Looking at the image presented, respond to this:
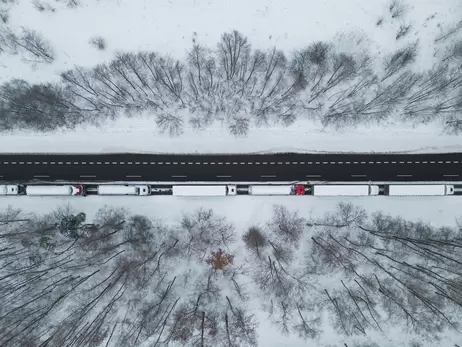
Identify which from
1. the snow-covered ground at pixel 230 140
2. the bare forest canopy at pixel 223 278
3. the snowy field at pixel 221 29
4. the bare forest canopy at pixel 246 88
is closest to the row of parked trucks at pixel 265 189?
the bare forest canopy at pixel 223 278

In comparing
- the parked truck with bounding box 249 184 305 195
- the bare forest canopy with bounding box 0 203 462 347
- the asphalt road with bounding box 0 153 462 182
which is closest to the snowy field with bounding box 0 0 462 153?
the asphalt road with bounding box 0 153 462 182

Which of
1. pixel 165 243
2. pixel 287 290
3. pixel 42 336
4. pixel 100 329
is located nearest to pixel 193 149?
pixel 165 243

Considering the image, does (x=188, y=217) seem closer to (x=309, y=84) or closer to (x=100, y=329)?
(x=100, y=329)

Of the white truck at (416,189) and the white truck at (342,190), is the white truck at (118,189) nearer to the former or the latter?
the white truck at (342,190)

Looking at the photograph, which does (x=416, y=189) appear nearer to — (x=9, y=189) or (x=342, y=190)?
(x=342, y=190)

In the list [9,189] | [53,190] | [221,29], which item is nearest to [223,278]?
[53,190]

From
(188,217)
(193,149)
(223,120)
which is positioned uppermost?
(223,120)
